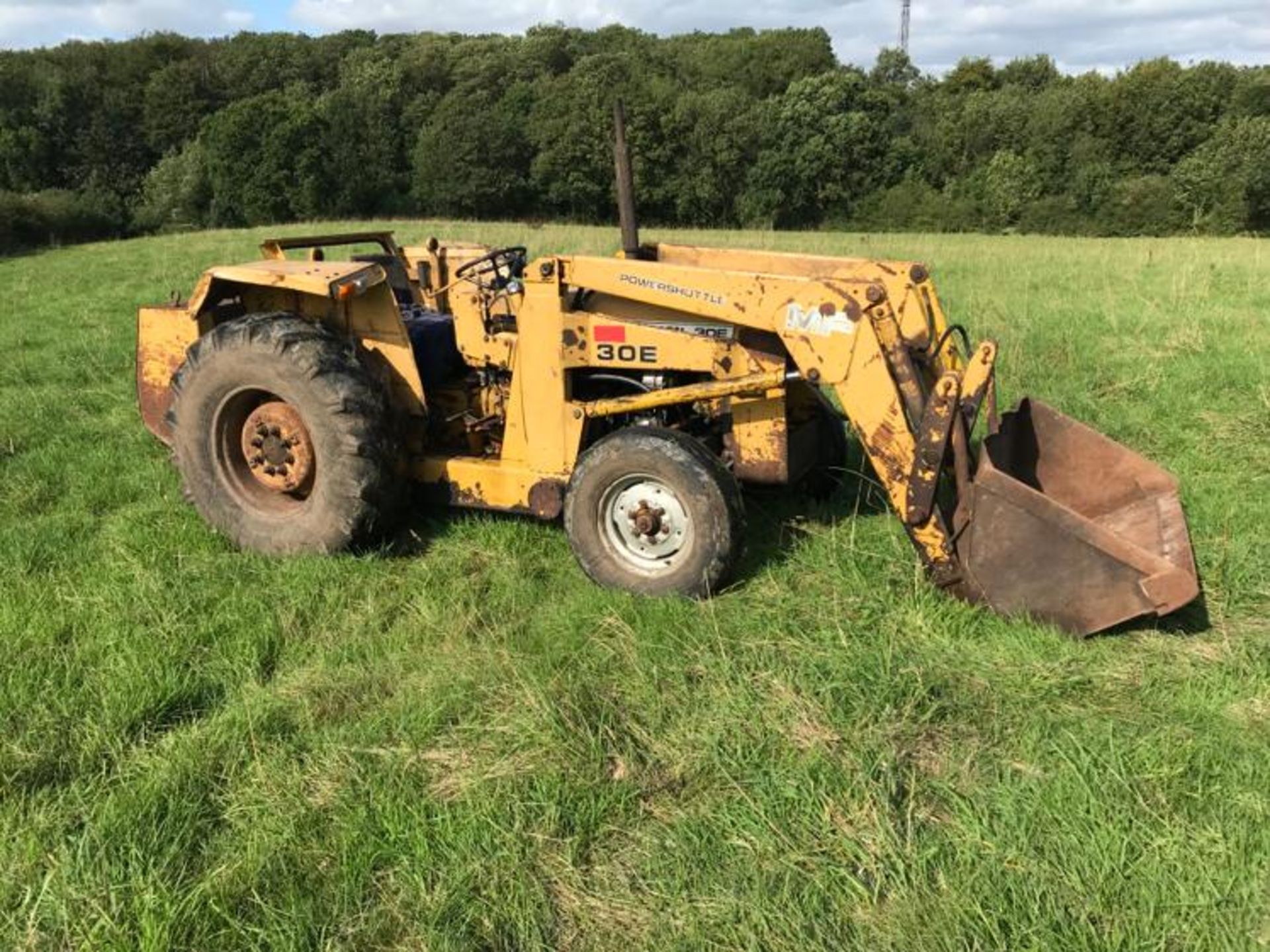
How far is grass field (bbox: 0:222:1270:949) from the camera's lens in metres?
2.50

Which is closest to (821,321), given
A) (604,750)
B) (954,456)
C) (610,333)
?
(954,456)

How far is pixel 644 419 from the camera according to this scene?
15.3 ft

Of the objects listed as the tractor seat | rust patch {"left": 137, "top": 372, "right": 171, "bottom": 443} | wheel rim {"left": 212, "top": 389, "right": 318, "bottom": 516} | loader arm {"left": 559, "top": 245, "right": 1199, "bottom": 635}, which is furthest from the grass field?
the tractor seat

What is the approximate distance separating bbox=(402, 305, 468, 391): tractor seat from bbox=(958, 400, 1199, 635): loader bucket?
2.86 meters

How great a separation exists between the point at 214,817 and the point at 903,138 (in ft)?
175

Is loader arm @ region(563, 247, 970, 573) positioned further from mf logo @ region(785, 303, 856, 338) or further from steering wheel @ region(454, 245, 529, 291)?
steering wheel @ region(454, 245, 529, 291)

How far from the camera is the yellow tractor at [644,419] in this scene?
151 inches

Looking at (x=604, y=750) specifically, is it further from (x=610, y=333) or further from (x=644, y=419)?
(x=610, y=333)

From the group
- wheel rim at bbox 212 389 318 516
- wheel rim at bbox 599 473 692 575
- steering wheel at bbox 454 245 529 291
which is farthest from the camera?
steering wheel at bbox 454 245 529 291

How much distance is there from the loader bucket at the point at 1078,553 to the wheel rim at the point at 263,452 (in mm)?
3187

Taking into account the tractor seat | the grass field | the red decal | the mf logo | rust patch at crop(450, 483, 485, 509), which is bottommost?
the grass field

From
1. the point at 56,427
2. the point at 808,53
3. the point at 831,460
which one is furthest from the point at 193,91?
the point at 831,460

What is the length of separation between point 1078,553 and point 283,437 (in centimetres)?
375

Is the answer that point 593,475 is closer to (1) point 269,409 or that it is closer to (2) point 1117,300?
(1) point 269,409
